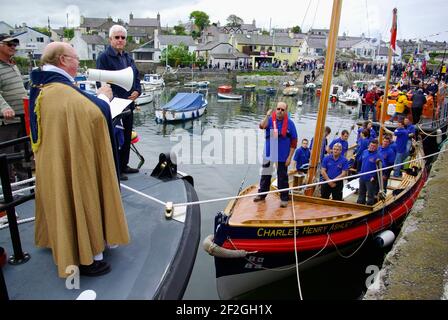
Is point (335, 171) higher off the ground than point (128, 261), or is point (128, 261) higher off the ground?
point (128, 261)

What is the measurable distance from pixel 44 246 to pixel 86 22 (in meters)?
129

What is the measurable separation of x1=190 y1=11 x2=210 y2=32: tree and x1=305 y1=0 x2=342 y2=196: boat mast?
127636 millimetres

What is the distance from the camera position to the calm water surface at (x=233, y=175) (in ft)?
28.3

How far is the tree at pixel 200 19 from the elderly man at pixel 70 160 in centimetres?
13324

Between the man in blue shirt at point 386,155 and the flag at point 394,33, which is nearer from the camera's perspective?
the man in blue shirt at point 386,155

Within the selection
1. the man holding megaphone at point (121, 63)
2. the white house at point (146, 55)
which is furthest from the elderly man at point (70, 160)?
the white house at point (146, 55)

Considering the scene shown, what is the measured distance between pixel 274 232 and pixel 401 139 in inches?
308

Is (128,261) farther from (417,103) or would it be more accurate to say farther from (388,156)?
(417,103)

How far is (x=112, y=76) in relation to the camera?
3965 millimetres

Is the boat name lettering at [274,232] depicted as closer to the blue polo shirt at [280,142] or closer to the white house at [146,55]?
the blue polo shirt at [280,142]

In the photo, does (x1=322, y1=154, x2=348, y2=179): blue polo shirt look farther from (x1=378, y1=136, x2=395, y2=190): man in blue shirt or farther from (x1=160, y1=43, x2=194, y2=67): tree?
(x1=160, y1=43, x2=194, y2=67): tree

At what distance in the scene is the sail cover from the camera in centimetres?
3597

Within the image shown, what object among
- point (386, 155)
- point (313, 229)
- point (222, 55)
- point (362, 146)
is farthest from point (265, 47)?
point (313, 229)

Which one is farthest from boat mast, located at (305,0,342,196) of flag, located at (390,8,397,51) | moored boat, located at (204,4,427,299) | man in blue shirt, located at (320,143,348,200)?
flag, located at (390,8,397,51)
